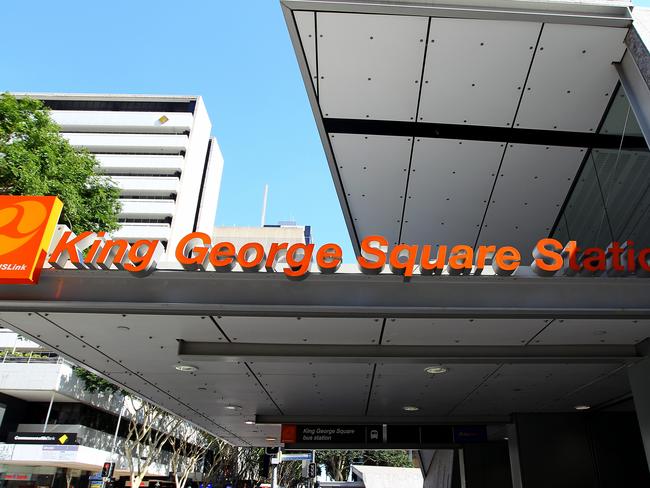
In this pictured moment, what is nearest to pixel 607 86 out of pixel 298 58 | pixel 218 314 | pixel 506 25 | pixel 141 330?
pixel 506 25

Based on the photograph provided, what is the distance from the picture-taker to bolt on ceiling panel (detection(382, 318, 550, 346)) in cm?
696

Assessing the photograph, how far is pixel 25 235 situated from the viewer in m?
6.72

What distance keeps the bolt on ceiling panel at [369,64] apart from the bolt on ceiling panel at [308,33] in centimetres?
10

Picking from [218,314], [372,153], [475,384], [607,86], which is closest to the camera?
[218,314]

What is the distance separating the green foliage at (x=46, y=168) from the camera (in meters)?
17.3

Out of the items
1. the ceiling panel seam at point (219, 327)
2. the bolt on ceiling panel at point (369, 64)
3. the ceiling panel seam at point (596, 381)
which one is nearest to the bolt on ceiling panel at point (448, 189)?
the bolt on ceiling panel at point (369, 64)

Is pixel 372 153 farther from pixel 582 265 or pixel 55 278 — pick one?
pixel 55 278

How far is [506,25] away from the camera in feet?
27.0

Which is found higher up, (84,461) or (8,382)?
(8,382)

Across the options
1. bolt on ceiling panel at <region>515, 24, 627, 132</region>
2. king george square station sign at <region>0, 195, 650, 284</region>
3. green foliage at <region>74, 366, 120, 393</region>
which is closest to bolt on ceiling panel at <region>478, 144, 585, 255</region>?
bolt on ceiling panel at <region>515, 24, 627, 132</region>

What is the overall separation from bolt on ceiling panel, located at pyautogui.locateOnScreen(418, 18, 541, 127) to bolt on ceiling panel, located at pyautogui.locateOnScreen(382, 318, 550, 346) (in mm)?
4618

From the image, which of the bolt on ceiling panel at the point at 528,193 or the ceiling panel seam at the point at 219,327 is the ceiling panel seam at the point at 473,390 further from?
the ceiling panel seam at the point at 219,327

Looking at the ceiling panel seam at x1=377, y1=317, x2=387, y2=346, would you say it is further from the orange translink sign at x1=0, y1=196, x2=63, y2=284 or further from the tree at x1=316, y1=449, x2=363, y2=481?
the tree at x1=316, y1=449, x2=363, y2=481

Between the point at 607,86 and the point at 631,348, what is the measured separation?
459 cm
